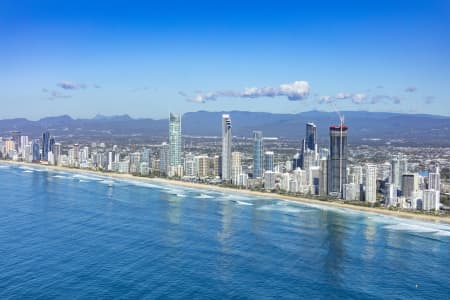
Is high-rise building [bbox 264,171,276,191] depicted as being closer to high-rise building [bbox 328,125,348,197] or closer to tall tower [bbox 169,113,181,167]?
high-rise building [bbox 328,125,348,197]

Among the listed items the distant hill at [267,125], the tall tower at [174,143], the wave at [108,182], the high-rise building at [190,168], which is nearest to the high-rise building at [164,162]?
the tall tower at [174,143]

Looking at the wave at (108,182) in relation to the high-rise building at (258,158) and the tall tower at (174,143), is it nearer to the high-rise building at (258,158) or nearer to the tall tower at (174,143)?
the tall tower at (174,143)

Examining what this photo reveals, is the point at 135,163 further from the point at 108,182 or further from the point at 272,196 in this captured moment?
the point at 272,196

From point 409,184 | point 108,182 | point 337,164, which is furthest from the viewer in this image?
point 108,182

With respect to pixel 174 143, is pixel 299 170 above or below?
below

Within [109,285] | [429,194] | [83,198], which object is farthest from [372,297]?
[83,198]

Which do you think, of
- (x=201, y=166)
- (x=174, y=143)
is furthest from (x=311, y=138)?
(x=174, y=143)

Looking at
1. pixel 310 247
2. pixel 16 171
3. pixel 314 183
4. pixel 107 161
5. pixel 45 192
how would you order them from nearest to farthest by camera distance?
1. pixel 310 247
2. pixel 45 192
3. pixel 314 183
4. pixel 16 171
5. pixel 107 161

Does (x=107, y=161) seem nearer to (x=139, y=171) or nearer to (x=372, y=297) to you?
(x=139, y=171)
